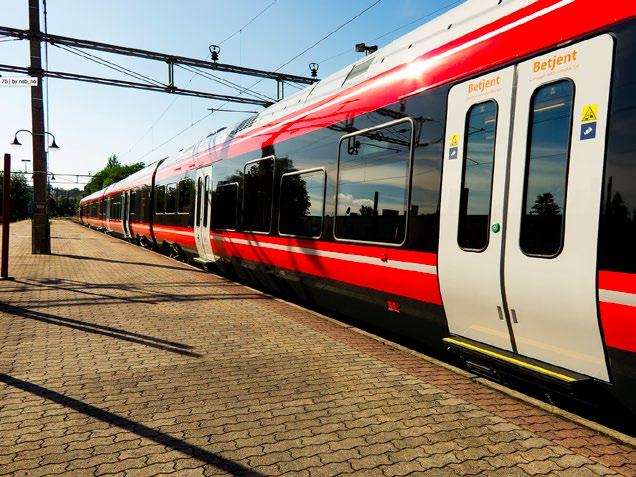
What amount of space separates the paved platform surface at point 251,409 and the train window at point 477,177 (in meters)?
1.40

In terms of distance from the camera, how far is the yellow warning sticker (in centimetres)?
335

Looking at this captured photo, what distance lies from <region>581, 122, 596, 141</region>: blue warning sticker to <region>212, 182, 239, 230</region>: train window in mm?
7245

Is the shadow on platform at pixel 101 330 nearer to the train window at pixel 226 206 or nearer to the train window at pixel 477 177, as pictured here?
the train window at pixel 477 177

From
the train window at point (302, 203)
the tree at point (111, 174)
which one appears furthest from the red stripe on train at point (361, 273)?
the tree at point (111, 174)

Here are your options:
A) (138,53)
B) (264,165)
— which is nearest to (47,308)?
(264,165)

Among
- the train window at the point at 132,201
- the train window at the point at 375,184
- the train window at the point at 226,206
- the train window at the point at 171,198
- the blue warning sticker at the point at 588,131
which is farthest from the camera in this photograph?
the train window at the point at 132,201

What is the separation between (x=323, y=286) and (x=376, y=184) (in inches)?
74.4

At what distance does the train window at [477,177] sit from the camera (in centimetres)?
416

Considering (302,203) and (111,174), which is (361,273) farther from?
(111,174)

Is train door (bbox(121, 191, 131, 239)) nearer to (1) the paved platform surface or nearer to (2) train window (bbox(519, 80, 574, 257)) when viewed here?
(1) the paved platform surface

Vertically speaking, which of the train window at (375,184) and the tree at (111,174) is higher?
the tree at (111,174)

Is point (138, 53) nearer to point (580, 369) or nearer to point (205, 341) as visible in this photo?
point (205, 341)

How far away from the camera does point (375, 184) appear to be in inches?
220

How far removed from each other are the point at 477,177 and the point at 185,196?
36.0 feet
